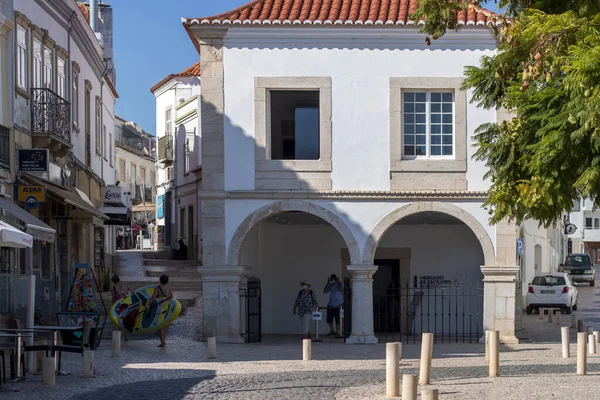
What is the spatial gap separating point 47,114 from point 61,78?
3.91 metres

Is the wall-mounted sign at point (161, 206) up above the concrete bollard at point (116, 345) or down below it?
above

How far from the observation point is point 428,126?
26297 millimetres

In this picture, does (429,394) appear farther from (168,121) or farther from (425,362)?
(168,121)

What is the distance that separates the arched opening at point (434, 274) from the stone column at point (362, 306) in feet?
12.2

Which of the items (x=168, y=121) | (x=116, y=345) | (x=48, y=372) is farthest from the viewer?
(x=168, y=121)

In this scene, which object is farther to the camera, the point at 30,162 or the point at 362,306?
the point at 362,306

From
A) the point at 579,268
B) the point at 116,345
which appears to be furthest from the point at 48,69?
the point at 579,268

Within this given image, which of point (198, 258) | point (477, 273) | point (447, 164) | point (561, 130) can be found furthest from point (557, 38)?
point (198, 258)

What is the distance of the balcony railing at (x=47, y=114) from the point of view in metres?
24.4

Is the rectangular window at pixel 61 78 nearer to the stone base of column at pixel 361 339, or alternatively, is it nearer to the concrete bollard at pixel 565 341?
the stone base of column at pixel 361 339

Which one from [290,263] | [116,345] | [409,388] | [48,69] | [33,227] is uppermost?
[48,69]

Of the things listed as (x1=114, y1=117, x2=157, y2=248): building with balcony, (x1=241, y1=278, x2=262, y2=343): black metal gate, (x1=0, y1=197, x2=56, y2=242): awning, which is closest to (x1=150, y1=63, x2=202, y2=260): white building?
(x1=114, y1=117, x2=157, y2=248): building with balcony

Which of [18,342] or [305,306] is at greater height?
[18,342]

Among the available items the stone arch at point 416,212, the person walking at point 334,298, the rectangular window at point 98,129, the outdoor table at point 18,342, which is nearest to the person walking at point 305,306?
the person walking at point 334,298
